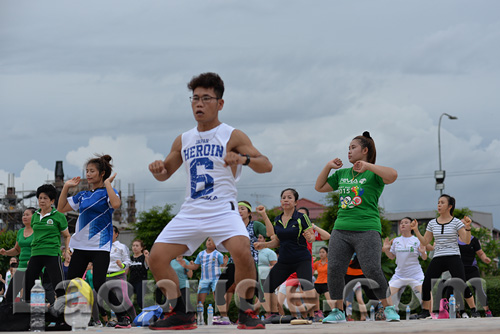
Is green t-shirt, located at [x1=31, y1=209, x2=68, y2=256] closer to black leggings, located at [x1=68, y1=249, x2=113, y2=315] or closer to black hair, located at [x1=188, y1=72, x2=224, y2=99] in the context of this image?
black leggings, located at [x1=68, y1=249, x2=113, y2=315]

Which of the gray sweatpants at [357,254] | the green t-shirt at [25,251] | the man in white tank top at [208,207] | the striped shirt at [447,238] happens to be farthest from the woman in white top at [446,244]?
the green t-shirt at [25,251]

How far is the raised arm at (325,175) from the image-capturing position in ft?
26.0

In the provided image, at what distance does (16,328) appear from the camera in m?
7.44

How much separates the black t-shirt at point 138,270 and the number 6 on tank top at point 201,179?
27.3 ft

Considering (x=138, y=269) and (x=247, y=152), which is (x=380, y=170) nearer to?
(x=247, y=152)

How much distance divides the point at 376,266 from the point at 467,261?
233 inches

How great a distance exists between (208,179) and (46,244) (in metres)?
4.07

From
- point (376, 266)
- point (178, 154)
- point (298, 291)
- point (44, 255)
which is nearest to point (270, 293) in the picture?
point (298, 291)

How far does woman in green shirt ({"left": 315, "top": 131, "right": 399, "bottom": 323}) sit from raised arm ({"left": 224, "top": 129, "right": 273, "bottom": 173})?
74.9 inches

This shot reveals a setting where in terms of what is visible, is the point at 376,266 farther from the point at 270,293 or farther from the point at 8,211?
the point at 8,211

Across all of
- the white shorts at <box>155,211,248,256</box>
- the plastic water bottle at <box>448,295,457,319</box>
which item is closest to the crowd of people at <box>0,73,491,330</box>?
the white shorts at <box>155,211,248,256</box>

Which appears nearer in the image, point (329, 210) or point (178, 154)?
point (178, 154)

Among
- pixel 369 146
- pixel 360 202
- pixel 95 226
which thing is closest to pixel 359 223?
pixel 360 202

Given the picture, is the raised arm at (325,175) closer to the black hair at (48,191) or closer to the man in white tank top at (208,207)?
the man in white tank top at (208,207)
